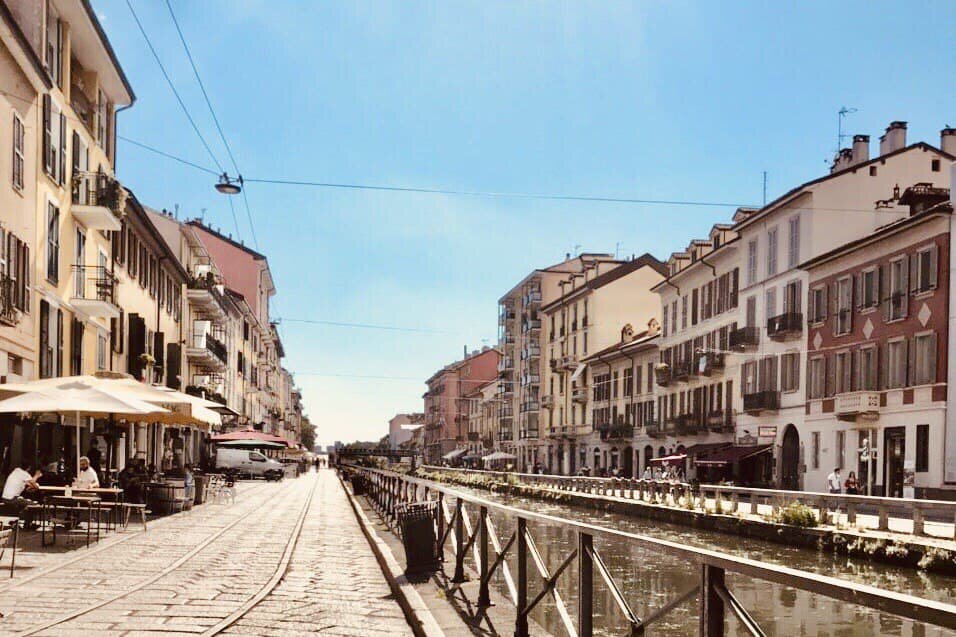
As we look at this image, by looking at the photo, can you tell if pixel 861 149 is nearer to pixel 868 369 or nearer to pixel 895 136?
pixel 895 136

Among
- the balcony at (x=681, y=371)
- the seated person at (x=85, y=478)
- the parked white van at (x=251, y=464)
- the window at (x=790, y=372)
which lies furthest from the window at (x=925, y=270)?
the parked white van at (x=251, y=464)

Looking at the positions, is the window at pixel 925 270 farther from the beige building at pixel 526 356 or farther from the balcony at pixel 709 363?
the beige building at pixel 526 356

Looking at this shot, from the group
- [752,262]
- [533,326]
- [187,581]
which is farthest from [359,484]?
[533,326]

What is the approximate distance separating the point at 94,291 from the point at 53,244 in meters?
4.26

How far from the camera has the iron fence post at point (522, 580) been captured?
304 inches

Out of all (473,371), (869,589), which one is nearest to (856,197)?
(869,589)

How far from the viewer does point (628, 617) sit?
220 inches

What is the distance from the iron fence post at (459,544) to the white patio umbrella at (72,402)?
→ 735 cm

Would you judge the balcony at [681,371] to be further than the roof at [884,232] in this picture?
Yes

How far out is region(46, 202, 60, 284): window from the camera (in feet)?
82.0

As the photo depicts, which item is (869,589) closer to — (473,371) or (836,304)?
(836,304)

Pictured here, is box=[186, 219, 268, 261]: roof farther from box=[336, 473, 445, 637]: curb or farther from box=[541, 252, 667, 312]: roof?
box=[336, 473, 445, 637]: curb

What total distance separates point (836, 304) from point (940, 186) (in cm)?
730

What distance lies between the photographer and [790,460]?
153 ft
